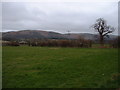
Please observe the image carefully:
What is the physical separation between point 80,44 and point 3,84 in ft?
131

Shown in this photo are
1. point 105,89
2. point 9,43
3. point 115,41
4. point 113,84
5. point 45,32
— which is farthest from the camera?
point 45,32

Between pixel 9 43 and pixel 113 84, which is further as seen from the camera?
pixel 9 43

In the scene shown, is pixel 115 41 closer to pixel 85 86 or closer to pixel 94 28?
pixel 94 28

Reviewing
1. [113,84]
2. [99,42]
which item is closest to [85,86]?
[113,84]

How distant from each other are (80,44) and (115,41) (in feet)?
35.4

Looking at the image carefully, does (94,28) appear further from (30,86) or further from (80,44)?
(30,86)

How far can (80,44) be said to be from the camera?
44031 millimetres

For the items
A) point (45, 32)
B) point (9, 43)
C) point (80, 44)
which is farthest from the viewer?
point (45, 32)

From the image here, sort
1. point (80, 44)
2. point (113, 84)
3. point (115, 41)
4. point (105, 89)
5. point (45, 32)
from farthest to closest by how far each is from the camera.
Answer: point (45, 32) → point (80, 44) → point (115, 41) → point (113, 84) → point (105, 89)

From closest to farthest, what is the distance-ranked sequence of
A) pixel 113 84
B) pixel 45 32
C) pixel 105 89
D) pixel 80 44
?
pixel 105 89 < pixel 113 84 < pixel 80 44 < pixel 45 32

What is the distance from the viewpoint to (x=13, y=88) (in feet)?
15.0

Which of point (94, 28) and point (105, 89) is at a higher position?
point (94, 28)

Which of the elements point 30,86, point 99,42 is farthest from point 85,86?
point 99,42

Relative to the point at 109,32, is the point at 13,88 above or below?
below
